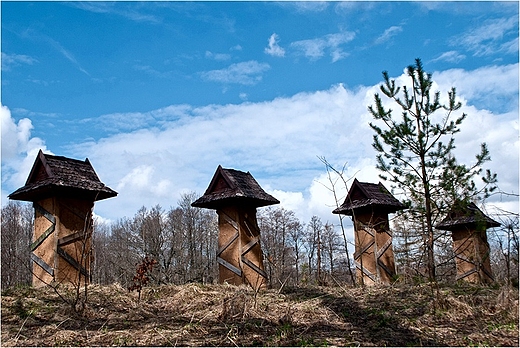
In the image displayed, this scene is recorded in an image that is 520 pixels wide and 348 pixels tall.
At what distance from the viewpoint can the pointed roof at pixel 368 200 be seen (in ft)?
46.6

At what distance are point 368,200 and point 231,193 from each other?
4.41 m

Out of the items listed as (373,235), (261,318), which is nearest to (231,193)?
(373,235)

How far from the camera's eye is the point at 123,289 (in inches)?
418

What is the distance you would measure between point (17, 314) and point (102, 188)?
396 centimetres

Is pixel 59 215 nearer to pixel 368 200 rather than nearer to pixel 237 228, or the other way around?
pixel 237 228

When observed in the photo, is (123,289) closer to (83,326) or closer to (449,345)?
(83,326)

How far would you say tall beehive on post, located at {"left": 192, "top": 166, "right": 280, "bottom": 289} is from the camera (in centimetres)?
1212

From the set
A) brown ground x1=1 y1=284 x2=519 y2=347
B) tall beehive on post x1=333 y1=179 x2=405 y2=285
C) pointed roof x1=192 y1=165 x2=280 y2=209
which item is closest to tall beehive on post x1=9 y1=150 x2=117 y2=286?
brown ground x1=1 y1=284 x2=519 y2=347

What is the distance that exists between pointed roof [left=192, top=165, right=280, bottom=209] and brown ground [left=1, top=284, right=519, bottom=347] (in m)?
2.57

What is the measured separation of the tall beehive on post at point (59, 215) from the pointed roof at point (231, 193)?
2.40 meters

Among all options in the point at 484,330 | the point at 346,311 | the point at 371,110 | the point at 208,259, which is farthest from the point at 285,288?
the point at 208,259

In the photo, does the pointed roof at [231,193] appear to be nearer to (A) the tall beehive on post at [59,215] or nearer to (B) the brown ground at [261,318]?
(A) the tall beehive on post at [59,215]

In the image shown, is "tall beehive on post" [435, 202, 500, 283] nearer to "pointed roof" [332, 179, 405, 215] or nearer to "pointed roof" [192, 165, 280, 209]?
"pointed roof" [332, 179, 405, 215]

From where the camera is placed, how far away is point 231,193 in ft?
40.1
